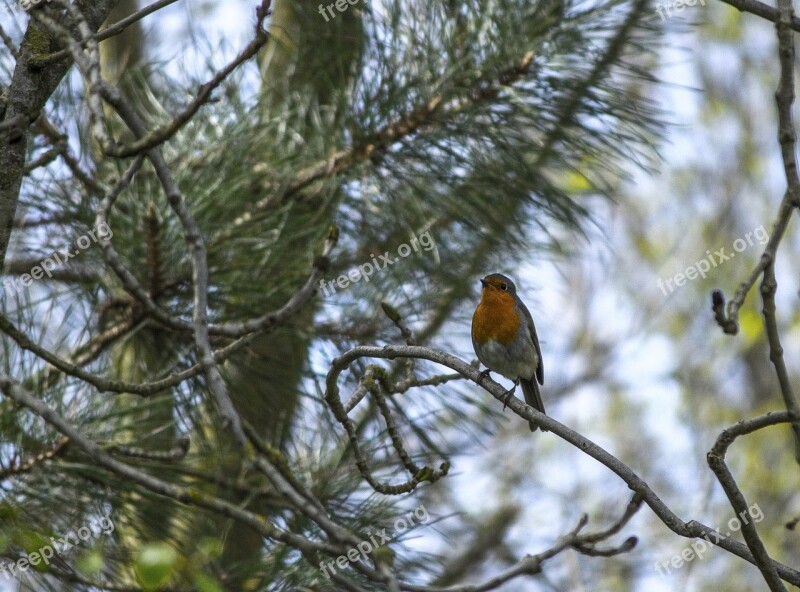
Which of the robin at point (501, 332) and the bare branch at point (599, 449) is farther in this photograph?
the robin at point (501, 332)

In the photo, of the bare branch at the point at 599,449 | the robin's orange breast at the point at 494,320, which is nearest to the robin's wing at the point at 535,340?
the robin's orange breast at the point at 494,320

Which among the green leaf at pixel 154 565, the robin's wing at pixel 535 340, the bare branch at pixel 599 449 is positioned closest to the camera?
the green leaf at pixel 154 565

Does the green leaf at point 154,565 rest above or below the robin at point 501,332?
above

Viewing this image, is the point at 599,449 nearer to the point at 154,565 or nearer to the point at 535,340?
the point at 154,565

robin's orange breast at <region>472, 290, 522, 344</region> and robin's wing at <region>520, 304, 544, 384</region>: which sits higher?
robin's orange breast at <region>472, 290, 522, 344</region>

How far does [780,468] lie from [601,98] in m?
5.98

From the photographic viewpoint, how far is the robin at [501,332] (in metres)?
3.45

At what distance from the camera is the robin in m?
3.45

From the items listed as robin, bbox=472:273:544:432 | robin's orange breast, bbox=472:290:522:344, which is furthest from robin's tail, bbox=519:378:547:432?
robin's orange breast, bbox=472:290:522:344

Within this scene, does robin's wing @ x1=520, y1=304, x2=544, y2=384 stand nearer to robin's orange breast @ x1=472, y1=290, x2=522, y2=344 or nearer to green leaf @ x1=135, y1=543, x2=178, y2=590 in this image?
robin's orange breast @ x1=472, y1=290, x2=522, y2=344

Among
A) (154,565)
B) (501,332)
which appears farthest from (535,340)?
(154,565)

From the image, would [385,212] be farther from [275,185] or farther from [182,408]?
[182,408]

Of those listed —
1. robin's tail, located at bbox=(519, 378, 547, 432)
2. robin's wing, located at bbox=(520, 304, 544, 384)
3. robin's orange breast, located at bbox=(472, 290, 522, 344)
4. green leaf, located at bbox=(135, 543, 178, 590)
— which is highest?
green leaf, located at bbox=(135, 543, 178, 590)

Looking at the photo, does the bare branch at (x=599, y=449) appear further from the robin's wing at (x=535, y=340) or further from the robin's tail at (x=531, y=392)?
the robin's tail at (x=531, y=392)
